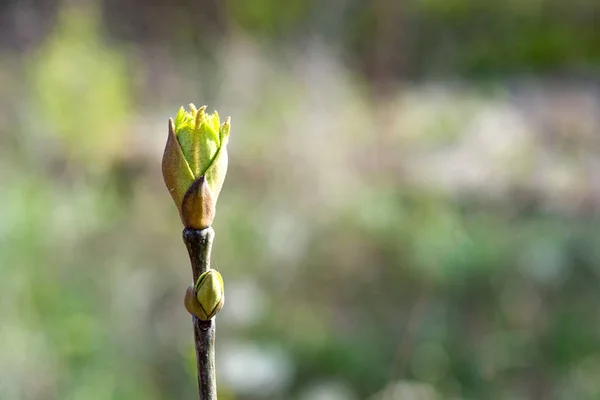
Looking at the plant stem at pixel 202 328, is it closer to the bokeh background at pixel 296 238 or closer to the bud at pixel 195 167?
the bud at pixel 195 167

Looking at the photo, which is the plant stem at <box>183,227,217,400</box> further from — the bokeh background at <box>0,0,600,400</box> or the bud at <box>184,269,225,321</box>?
Answer: the bokeh background at <box>0,0,600,400</box>

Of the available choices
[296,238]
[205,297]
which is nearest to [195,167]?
[205,297]

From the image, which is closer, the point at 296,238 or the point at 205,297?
the point at 205,297

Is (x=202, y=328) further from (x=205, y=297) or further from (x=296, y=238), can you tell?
(x=296, y=238)

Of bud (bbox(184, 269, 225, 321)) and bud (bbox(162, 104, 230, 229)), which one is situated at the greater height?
bud (bbox(162, 104, 230, 229))

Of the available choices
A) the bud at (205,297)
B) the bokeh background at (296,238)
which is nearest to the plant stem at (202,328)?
the bud at (205,297)

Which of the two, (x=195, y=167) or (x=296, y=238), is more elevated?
(x=195, y=167)

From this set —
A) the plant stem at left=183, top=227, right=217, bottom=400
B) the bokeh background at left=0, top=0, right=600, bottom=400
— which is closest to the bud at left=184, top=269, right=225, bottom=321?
the plant stem at left=183, top=227, right=217, bottom=400
